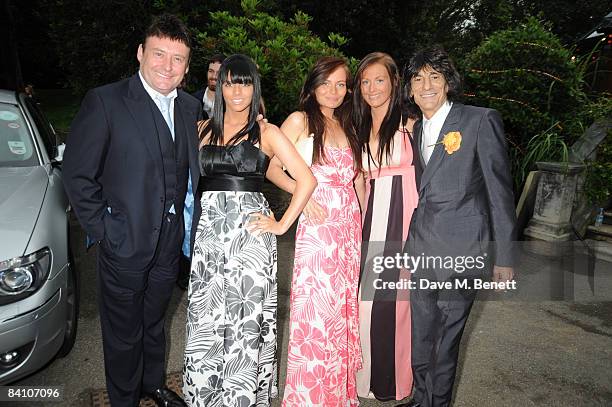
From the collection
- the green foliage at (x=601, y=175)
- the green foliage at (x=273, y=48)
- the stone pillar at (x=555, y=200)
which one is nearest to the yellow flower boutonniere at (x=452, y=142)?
the green foliage at (x=273, y=48)

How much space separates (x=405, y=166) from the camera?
2.87m

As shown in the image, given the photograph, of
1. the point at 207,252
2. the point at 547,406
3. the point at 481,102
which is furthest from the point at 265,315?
the point at 481,102

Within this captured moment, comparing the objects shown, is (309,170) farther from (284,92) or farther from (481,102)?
(481,102)

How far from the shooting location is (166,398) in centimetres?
Result: 287

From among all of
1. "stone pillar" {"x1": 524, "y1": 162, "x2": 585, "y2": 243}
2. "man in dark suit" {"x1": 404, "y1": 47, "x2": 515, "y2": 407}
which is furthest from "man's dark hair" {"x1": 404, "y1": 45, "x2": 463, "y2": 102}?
"stone pillar" {"x1": 524, "y1": 162, "x2": 585, "y2": 243}

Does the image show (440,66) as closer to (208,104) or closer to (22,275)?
(22,275)

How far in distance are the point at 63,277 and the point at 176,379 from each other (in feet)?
3.53

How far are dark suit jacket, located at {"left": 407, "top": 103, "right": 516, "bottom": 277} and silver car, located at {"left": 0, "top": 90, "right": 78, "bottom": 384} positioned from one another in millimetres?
2359

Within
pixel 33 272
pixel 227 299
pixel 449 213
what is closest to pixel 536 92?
pixel 449 213

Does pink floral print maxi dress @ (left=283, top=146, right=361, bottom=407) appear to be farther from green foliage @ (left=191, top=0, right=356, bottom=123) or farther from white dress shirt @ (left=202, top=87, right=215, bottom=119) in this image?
green foliage @ (left=191, top=0, right=356, bottom=123)

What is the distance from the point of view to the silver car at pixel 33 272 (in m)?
2.58

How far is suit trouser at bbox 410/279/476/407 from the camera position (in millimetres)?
2598

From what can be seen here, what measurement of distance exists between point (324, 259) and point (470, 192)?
3.11ft

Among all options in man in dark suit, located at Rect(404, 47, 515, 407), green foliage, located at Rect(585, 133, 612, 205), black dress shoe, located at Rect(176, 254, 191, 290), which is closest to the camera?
man in dark suit, located at Rect(404, 47, 515, 407)
